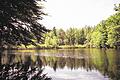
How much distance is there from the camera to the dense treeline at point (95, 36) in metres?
69.7

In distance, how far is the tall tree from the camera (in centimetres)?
1078

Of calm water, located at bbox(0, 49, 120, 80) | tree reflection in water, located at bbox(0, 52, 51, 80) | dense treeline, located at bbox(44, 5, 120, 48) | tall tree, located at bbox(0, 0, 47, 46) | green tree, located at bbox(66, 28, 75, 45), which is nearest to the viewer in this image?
tall tree, located at bbox(0, 0, 47, 46)

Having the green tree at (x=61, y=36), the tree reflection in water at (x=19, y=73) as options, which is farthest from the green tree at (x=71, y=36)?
the tree reflection in water at (x=19, y=73)

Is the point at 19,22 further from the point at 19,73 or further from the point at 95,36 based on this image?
the point at 95,36

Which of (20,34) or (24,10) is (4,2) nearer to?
(24,10)

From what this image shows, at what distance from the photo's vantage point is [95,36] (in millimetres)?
105750

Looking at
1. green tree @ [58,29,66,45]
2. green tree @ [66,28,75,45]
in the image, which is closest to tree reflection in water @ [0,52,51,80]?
green tree @ [66,28,75,45]

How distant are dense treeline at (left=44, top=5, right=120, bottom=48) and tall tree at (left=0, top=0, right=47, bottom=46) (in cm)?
4302

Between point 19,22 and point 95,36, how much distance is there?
94444mm

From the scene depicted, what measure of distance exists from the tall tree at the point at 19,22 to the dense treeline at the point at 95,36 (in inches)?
1694

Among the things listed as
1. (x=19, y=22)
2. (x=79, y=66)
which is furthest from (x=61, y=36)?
(x=19, y=22)

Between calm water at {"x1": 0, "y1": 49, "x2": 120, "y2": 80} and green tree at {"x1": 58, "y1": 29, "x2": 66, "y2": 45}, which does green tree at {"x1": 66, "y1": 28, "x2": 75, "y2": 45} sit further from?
calm water at {"x1": 0, "y1": 49, "x2": 120, "y2": 80}

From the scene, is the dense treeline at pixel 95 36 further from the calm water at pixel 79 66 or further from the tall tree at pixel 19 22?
the tall tree at pixel 19 22

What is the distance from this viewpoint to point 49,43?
443 feet
